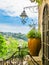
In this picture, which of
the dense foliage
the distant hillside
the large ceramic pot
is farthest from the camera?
the distant hillside

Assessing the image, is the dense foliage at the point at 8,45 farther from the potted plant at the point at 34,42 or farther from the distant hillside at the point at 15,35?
the potted plant at the point at 34,42

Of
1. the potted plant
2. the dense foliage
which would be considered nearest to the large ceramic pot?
the potted plant

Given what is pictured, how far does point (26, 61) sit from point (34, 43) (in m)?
0.48

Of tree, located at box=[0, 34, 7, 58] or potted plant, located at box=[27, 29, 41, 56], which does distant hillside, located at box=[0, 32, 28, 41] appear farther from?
potted plant, located at box=[27, 29, 41, 56]

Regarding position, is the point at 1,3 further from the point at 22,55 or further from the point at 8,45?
the point at 22,55

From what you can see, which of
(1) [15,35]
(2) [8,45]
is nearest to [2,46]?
(2) [8,45]

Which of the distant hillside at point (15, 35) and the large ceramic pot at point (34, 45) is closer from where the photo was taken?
the large ceramic pot at point (34, 45)

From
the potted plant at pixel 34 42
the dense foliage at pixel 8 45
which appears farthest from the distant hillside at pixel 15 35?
the potted plant at pixel 34 42

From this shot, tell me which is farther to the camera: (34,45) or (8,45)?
(8,45)

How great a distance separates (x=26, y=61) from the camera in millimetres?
5086

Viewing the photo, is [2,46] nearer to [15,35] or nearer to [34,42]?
[15,35]

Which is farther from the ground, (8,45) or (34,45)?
(34,45)

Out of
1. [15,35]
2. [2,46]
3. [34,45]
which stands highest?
[15,35]

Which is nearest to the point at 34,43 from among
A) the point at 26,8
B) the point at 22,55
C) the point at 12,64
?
the point at 22,55
